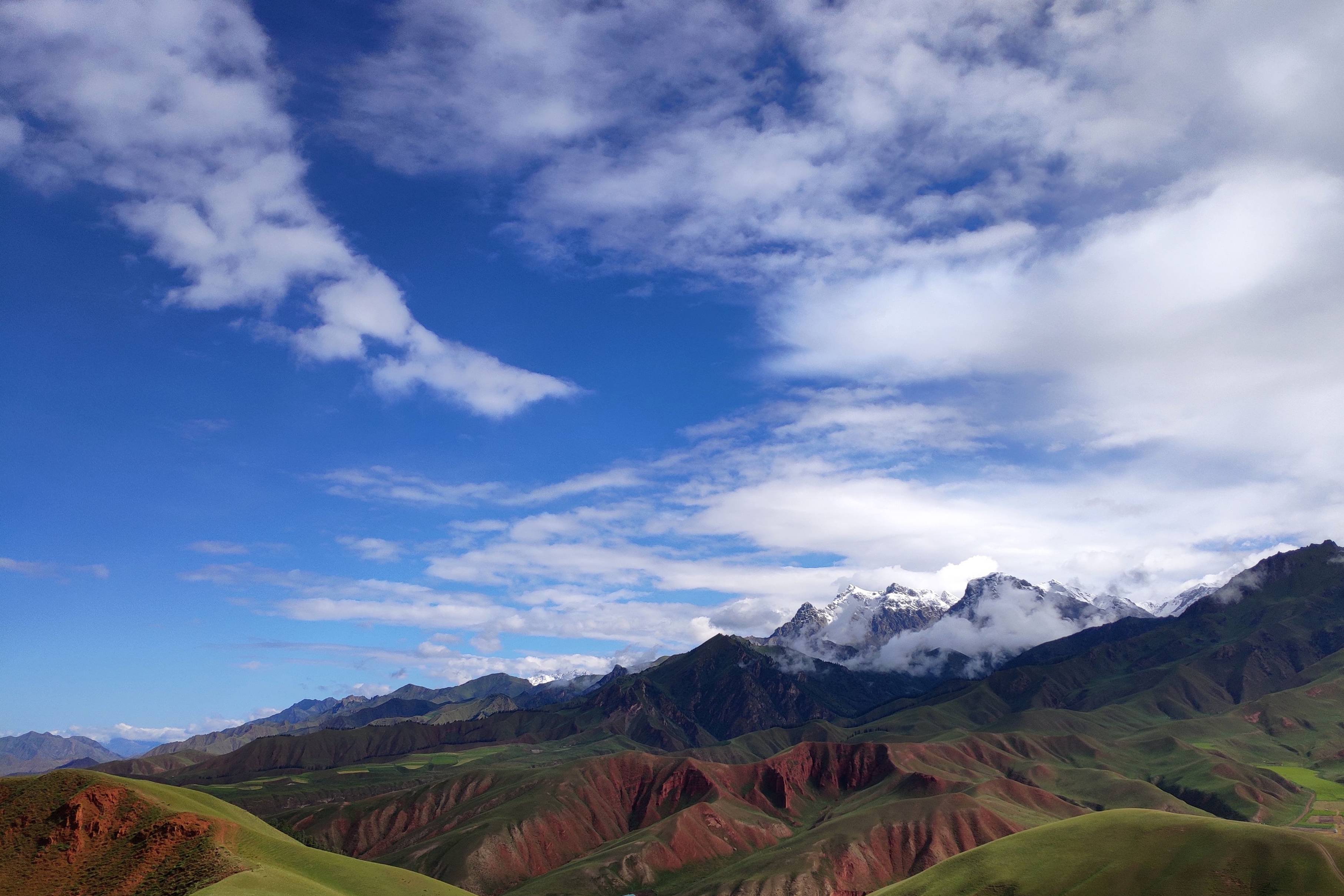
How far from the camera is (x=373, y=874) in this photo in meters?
112

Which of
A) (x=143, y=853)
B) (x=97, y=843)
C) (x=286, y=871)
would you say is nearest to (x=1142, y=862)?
(x=286, y=871)

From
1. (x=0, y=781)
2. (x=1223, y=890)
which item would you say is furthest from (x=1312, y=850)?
(x=0, y=781)

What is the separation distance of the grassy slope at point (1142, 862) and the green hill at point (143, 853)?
255 ft

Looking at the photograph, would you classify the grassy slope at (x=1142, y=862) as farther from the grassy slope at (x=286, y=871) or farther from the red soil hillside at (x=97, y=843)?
the red soil hillside at (x=97, y=843)

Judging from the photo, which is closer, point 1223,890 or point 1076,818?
point 1223,890

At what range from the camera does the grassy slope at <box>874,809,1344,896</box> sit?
327 ft

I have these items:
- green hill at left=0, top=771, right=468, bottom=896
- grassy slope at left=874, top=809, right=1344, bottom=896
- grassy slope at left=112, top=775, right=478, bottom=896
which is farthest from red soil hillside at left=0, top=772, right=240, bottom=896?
grassy slope at left=874, top=809, right=1344, bottom=896

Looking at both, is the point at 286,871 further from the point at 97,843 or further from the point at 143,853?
the point at 97,843

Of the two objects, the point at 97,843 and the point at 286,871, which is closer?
the point at 286,871

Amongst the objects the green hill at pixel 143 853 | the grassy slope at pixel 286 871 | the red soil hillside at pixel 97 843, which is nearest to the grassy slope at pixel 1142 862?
the grassy slope at pixel 286 871

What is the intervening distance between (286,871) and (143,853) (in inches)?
648

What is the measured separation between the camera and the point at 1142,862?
110 meters

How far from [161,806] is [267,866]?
20.2 metres

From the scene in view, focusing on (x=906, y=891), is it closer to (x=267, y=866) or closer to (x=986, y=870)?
(x=986, y=870)
